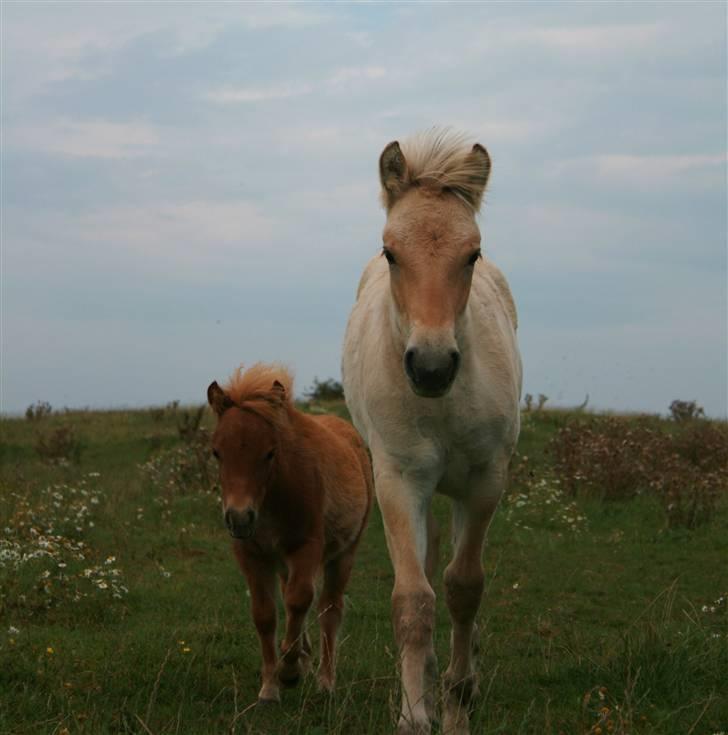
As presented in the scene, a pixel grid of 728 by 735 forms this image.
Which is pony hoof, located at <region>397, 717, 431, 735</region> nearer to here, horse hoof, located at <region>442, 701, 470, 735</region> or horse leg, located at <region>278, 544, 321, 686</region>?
horse hoof, located at <region>442, 701, 470, 735</region>

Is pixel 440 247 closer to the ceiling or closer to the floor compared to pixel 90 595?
closer to the ceiling

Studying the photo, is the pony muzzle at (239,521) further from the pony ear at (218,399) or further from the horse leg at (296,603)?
→ the pony ear at (218,399)

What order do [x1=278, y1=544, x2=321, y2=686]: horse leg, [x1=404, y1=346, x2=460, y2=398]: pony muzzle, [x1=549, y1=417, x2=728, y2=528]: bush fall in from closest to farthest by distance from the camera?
[x1=404, y1=346, x2=460, y2=398]: pony muzzle → [x1=278, y1=544, x2=321, y2=686]: horse leg → [x1=549, y1=417, x2=728, y2=528]: bush

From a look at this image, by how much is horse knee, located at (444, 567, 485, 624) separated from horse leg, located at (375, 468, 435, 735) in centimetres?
40

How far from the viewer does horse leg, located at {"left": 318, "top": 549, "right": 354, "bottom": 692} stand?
21.0ft

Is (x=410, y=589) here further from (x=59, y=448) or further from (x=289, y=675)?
(x=59, y=448)

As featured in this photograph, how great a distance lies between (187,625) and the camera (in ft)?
24.0

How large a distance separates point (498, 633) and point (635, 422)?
10.1 metres

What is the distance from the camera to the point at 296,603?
599cm

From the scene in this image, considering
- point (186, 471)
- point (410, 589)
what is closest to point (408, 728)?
point (410, 589)

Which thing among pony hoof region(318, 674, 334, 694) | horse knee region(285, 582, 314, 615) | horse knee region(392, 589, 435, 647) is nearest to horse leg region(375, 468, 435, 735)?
horse knee region(392, 589, 435, 647)

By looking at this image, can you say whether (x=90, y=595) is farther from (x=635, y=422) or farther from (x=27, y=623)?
(x=635, y=422)

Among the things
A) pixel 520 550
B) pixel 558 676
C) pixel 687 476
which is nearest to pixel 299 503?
pixel 558 676

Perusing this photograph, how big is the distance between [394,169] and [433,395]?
1.21 m
